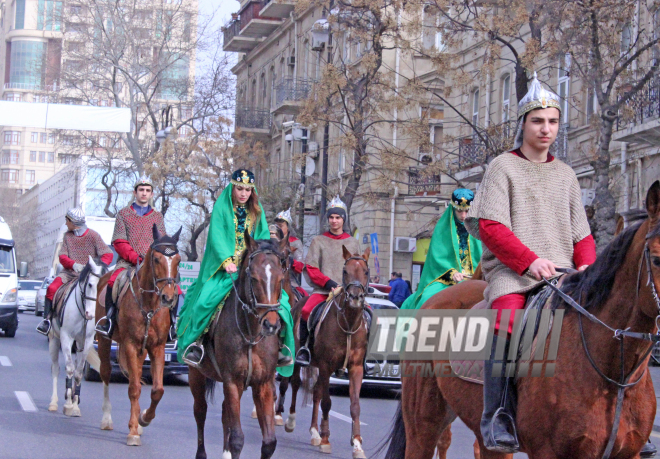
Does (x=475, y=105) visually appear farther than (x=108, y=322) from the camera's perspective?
Yes

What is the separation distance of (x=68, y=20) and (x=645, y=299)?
42.5 m

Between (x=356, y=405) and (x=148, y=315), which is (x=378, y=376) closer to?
(x=356, y=405)

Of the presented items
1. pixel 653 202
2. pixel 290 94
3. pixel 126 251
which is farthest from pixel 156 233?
pixel 290 94

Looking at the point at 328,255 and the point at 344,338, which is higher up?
the point at 328,255

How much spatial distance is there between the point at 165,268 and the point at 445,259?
3087 millimetres

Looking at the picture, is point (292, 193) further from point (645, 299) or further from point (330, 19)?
point (645, 299)

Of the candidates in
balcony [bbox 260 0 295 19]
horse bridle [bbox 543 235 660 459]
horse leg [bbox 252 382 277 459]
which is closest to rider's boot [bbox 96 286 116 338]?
horse leg [bbox 252 382 277 459]

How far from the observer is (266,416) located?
7.95 m

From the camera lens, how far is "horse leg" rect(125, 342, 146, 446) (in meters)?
9.94

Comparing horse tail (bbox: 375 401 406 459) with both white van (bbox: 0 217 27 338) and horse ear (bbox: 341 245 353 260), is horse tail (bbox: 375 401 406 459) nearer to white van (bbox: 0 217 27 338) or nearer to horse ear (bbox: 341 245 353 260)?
horse ear (bbox: 341 245 353 260)

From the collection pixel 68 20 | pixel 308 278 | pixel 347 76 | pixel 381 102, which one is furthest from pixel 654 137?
pixel 68 20

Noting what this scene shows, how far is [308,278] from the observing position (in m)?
12.1

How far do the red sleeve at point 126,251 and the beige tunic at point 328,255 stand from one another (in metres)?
2.03

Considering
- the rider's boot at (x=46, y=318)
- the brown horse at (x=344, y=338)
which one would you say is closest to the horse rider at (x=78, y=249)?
the rider's boot at (x=46, y=318)
